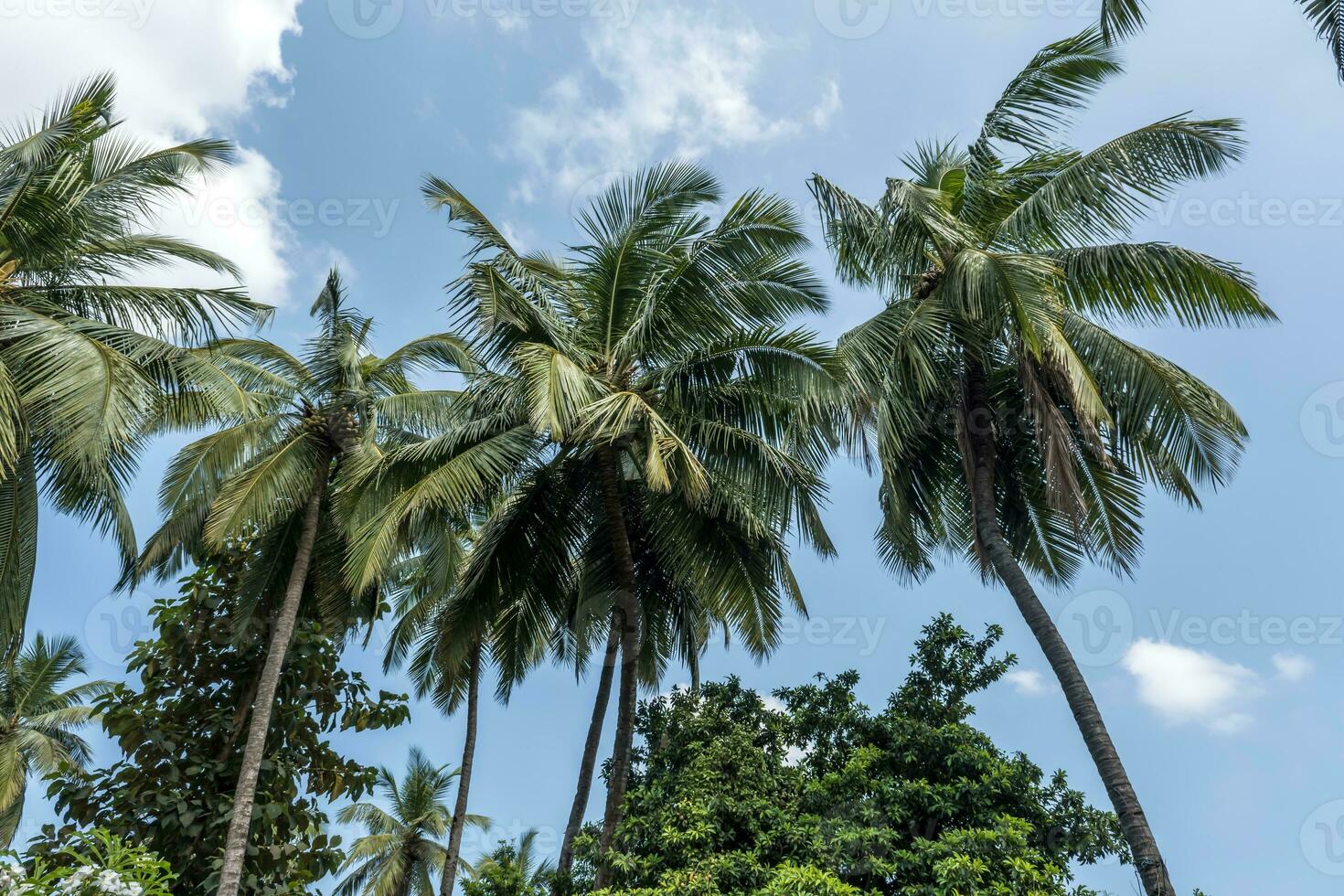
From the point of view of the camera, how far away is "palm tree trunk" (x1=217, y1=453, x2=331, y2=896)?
11.3 metres

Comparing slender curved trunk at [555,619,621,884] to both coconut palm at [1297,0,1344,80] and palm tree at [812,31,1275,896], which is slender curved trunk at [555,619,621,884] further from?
coconut palm at [1297,0,1344,80]

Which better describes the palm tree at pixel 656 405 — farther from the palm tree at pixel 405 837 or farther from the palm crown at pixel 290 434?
the palm tree at pixel 405 837

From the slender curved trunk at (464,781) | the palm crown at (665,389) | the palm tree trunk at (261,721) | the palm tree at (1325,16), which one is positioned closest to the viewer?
the palm tree at (1325,16)

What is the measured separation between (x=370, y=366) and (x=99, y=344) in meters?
5.37

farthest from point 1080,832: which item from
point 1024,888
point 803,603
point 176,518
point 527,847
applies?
point 527,847

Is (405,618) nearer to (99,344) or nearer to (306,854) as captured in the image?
(306,854)

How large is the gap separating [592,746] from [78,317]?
30.8 ft

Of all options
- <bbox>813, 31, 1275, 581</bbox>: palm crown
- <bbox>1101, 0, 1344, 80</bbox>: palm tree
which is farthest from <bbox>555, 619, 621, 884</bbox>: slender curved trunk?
<bbox>1101, 0, 1344, 80</bbox>: palm tree

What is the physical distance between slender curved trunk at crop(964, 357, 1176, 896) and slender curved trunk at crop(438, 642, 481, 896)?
9389mm

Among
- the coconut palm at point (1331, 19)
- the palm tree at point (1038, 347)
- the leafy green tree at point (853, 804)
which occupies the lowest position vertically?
the leafy green tree at point (853, 804)

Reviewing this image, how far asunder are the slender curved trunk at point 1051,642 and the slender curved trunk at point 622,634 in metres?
4.57

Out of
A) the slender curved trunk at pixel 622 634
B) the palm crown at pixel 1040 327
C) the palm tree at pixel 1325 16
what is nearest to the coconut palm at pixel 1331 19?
the palm tree at pixel 1325 16

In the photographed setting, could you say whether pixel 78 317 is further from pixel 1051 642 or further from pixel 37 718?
pixel 37 718

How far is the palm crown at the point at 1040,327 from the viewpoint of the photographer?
1148 cm
